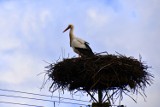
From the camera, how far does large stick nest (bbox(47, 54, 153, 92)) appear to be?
8.72 m

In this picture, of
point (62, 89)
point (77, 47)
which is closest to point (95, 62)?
point (62, 89)

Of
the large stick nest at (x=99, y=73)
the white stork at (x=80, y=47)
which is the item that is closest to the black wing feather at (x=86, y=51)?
the white stork at (x=80, y=47)

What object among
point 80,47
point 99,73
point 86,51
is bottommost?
point 99,73

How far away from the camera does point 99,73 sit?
8.72 m

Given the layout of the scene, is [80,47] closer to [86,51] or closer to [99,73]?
[86,51]

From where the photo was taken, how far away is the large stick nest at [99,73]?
343 inches

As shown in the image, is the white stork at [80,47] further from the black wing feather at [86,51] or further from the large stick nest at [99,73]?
the large stick nest at [99,73]

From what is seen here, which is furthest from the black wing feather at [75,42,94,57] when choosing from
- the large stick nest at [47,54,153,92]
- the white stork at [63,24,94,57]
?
the large stick nest at [47,54,153,92]

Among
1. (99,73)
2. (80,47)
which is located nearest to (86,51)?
(80,47)

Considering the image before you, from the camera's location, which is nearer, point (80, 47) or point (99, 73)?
point (99, 73)

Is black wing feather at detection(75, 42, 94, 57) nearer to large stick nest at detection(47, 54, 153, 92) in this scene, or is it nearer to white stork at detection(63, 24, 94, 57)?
white stork at detection(63, 24, 94, 57)

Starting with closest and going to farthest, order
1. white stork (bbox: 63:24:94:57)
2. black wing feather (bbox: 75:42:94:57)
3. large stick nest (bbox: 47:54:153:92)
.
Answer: large stick nest (bbox: 47:54:153:92)
black wing feather (bbox: 75:42:94:57)
white stork (bbox: 63:24:94:57)

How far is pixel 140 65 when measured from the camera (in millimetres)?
9156

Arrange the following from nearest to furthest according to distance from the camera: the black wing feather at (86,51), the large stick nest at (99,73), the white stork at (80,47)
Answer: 1. the large stick nest at (99,73)
2. the black wing feather at (86,51)
3. the white stork at (80,47)
